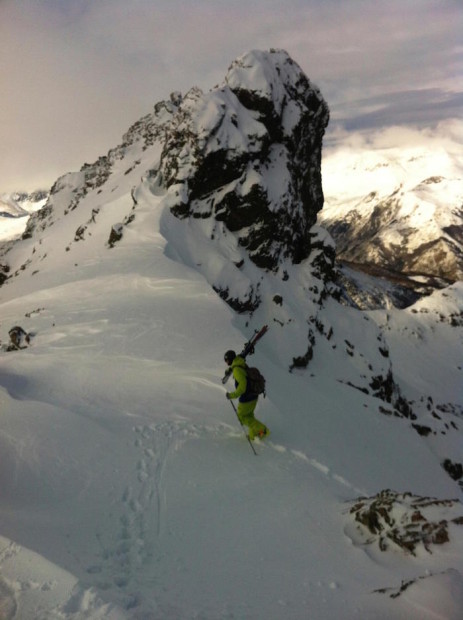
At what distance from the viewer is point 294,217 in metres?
38.4

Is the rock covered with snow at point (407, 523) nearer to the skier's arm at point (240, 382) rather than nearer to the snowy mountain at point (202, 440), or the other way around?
the snowy mountain at point (202, 440)

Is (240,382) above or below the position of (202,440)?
above

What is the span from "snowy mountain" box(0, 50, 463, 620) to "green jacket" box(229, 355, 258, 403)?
1.07 metres

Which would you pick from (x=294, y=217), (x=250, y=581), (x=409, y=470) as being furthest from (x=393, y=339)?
(x=250, y=581)

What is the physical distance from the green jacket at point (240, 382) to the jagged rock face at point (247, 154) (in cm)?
2363

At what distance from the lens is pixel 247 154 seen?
33125 mm

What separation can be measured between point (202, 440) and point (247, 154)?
28738mm

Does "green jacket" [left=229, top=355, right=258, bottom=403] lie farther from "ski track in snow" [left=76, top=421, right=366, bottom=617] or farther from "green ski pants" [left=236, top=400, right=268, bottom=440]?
"ski track in snow" [left=76, top=421, right=366, bottom=617]

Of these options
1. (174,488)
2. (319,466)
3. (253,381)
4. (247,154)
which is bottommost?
(319,466)

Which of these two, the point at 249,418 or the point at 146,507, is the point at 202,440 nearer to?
the point at 249,418

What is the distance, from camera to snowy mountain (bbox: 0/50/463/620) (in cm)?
525

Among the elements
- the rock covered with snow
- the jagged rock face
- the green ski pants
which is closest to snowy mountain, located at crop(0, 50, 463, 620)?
the rock covered with snow

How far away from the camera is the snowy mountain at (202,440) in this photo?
17.2 ft

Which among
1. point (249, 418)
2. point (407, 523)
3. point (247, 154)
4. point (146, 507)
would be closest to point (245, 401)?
point (249, 418)
